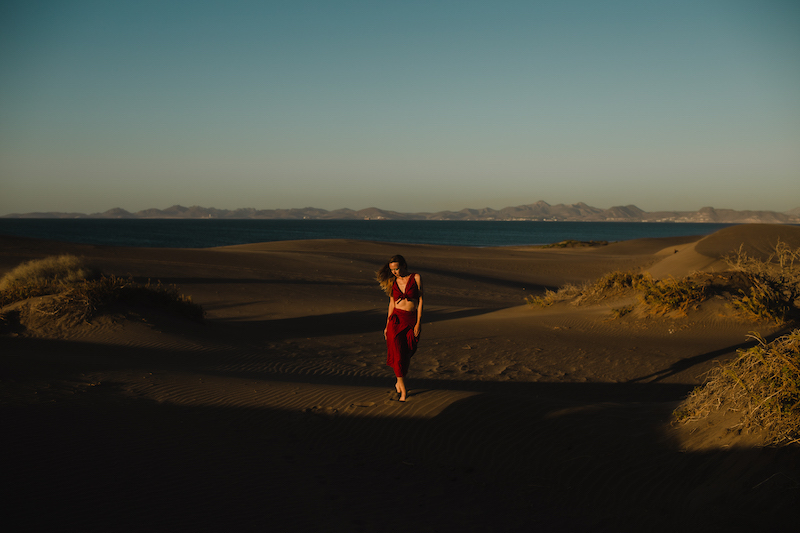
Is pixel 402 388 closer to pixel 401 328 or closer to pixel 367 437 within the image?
pixel 401 328

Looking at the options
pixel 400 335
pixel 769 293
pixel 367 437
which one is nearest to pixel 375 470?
pixel 367 437

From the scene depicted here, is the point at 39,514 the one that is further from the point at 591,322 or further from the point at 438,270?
the point at 438,270

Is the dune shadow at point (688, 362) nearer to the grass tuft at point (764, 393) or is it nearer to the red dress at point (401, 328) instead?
the grass tuft at point (764, 393)

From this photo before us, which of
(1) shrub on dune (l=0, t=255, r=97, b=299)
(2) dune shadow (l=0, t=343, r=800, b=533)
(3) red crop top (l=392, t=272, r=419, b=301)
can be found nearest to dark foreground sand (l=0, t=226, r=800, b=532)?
(2) dune shadow (l=0, t=343, r=800, b=533)

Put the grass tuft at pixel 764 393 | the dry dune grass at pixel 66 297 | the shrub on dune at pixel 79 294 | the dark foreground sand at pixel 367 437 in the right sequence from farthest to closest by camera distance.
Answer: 1. the shrub on dune at pixel 79 294
2. the dry dune grass at pixel 66 297
3. the grass tuft at pixel 764 393
4. the dark foreground sand at pixel 367 437

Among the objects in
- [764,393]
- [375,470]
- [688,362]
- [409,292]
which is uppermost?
[409,292]

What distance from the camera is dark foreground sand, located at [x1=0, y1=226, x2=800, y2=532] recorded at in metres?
3.84

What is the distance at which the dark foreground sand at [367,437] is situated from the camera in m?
3.84

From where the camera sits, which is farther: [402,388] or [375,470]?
[402,388]

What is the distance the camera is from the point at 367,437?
5.78 metres

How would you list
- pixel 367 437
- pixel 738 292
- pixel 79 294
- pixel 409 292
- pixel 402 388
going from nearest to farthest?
pixel 367 437 → pixel 409 292 → pixel 402 388 → pixel 79 294 → pixel 738 292

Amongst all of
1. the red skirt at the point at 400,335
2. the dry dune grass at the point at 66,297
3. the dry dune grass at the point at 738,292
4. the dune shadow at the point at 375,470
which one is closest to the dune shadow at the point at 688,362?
the dry dune grass at the point at 738,292

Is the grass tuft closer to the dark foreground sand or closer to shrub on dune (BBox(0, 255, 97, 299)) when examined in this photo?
the dark foreground sand

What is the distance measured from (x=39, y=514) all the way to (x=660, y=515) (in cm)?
435
